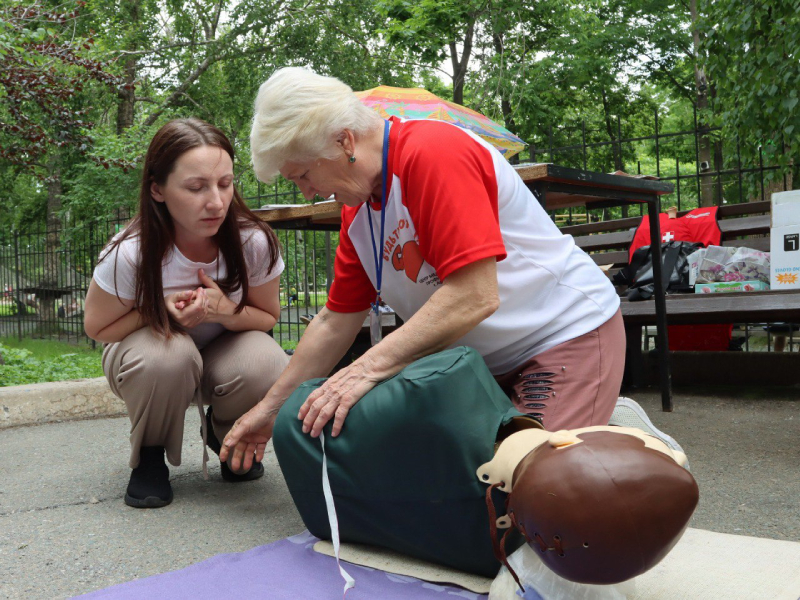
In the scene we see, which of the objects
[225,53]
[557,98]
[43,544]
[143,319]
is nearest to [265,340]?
[143,319]

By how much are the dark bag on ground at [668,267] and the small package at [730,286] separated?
267 millimetres

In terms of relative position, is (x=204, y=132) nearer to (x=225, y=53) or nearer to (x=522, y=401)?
(x=522, y=401)

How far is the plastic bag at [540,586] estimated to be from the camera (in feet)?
4.50

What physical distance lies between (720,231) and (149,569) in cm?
432

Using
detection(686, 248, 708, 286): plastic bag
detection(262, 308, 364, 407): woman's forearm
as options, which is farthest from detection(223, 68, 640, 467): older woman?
detection(686, 248, 708, 286): plastic bag

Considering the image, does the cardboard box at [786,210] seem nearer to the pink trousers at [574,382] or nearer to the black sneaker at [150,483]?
the pink trousers at [574,382]

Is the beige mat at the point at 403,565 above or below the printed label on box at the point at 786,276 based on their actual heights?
below

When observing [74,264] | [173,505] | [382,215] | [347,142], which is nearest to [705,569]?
[382,215]

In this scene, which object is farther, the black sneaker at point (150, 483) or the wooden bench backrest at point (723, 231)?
the wooden bench backrest at point (723, 231)

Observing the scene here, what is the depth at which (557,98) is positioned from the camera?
1265 centimetres

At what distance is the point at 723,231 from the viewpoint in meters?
5.02

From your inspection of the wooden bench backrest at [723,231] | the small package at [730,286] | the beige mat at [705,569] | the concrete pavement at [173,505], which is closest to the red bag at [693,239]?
the wooden bench backrest at [723,231]

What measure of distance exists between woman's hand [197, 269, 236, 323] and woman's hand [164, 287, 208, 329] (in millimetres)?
20

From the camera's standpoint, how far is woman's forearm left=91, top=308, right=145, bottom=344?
2.39 metres
